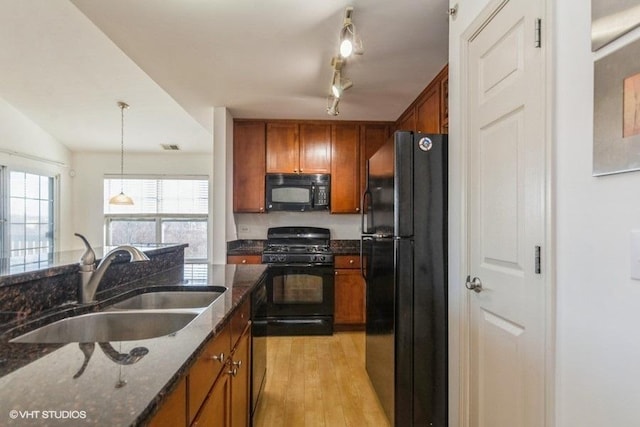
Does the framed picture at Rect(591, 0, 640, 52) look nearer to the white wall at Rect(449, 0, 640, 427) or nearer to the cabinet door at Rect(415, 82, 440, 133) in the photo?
the white wall at Rect(449, 0, 640, 427)

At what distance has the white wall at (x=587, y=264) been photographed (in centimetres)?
80

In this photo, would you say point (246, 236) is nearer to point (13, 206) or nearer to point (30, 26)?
point (30, 26)

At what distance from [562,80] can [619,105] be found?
25 cm

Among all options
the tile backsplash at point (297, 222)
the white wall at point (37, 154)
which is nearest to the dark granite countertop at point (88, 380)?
the tile backsplash at point (297, 222)

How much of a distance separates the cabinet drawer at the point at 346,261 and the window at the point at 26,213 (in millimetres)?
3615

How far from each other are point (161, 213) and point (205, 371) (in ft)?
17.1

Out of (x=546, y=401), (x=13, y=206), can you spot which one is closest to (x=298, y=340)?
(x=546, y=401)

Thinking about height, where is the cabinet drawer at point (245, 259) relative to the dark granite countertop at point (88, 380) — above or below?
below

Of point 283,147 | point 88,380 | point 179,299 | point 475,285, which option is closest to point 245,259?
point 283,147

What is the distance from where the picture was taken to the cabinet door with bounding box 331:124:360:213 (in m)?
3.96

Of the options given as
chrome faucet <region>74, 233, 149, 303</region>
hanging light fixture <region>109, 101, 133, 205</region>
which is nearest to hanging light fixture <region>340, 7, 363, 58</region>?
chrome faucet <region>74, 233, 149, 303</region>

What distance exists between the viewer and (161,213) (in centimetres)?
562

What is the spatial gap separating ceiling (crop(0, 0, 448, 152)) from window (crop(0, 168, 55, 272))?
3.01ft

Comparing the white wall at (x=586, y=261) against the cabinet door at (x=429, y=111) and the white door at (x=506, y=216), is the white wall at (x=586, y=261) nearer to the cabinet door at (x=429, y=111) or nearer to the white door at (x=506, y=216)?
the white door at (x=506, y=216)
